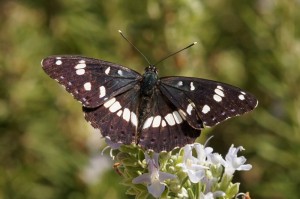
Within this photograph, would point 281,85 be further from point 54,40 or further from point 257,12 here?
point 54,40

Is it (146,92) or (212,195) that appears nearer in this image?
(212,195)

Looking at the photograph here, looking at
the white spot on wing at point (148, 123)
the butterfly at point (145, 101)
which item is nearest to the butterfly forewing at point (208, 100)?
the butterfly at point (145, 101)

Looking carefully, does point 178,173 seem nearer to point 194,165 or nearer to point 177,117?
point 194,165

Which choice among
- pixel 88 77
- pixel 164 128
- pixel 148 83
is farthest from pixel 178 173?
pixel 88 77

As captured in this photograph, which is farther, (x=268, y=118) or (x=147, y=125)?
(x=268, y=118)

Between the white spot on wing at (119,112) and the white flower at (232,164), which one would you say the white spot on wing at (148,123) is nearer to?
the white spot on wing at (119,112)

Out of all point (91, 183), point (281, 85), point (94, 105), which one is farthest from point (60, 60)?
point (281, 85)
